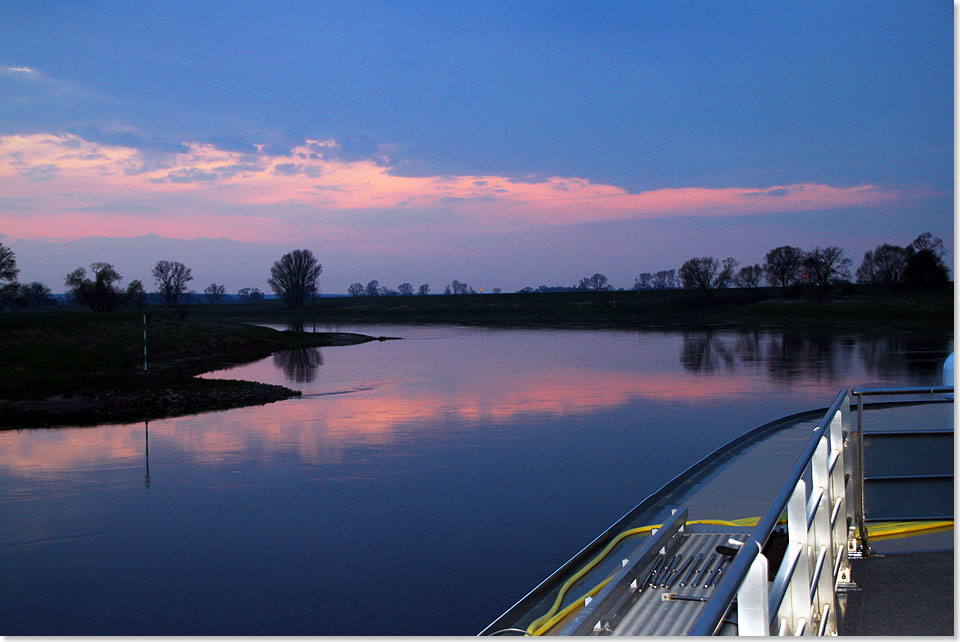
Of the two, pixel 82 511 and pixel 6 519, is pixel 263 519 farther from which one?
pixel 6 519

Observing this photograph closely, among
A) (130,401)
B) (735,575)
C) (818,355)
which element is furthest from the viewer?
(818,355)

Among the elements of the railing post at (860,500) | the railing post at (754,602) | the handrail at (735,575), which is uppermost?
the handrail at (735,575)

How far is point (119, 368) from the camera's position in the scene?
21.8 m

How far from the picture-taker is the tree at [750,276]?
276 feet

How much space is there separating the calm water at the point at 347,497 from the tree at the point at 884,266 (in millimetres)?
49114

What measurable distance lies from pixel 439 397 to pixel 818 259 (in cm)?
7053

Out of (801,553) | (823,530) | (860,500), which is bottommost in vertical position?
(860,500)

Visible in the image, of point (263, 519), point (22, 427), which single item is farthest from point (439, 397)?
point (263, 519)

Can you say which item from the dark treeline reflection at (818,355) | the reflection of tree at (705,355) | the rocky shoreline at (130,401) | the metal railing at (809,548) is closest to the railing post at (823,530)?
the metal railing at (809,548)

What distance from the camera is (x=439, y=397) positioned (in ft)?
51.9

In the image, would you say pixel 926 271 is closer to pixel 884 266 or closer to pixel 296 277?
pixel 884 266

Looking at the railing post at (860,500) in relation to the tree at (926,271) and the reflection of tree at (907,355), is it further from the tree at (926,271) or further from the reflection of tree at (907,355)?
the tree at (926,271)

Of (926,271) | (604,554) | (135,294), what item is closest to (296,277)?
(135,294)

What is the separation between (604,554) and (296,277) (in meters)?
114
